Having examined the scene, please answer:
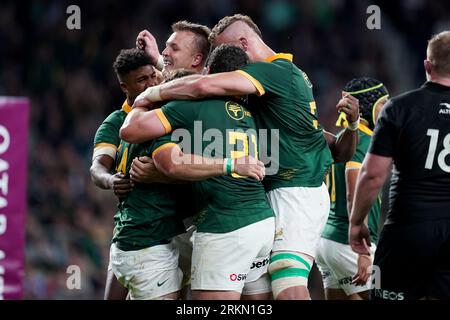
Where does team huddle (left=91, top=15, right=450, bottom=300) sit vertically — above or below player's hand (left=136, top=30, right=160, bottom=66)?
below

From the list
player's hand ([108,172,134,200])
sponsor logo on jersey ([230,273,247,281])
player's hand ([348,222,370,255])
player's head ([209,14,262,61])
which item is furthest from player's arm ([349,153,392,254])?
player's hand ([108,172,134,200])

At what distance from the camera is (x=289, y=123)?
5652 millimetres

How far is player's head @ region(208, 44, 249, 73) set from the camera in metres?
5.49

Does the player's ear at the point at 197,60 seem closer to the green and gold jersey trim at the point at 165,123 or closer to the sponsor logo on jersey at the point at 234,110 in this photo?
the sponsor logo on jersey at the point at 234,110

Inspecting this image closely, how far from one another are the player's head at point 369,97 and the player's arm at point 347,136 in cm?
63

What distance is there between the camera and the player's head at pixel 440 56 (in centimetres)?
502

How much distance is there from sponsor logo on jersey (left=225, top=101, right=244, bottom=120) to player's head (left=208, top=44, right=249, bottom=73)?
0.86 feet

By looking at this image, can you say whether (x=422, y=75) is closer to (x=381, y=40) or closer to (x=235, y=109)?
(x=381, y=40)

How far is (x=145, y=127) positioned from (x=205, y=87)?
0.46 meters

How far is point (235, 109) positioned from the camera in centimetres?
532

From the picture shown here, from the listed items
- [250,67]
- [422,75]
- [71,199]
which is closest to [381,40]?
[422,75]

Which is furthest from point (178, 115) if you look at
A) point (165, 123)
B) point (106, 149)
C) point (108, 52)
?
point (108, 52)
